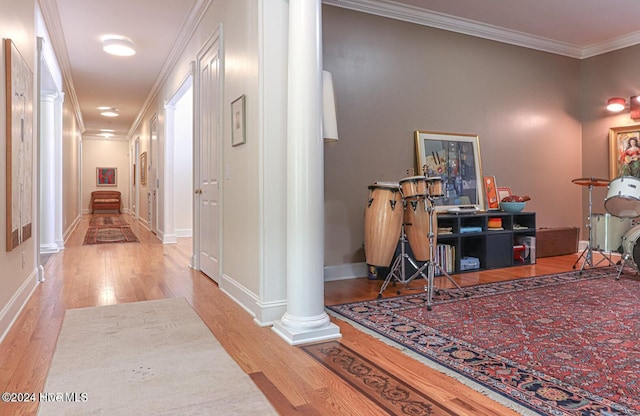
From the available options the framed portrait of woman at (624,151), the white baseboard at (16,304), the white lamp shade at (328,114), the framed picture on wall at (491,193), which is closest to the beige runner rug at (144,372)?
the white baseboard at (16,304)

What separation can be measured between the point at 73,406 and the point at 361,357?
125 centimetres

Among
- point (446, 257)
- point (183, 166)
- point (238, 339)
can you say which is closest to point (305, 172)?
point (238, 339)

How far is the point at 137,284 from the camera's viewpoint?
151 inches

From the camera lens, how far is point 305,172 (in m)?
2.43

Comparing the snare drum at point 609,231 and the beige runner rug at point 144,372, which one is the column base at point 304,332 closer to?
the beige runner rug at point 144,372

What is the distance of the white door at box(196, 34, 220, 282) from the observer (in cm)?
391

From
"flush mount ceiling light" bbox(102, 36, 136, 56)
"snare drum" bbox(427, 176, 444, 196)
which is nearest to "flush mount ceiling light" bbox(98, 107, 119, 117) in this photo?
"flush mount ceiling light" bbox(102, 36, 136, 56)

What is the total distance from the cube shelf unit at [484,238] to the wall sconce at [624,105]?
186cm

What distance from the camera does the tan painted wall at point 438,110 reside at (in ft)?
14.0

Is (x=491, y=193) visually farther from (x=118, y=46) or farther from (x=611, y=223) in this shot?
(x=118, y=46)

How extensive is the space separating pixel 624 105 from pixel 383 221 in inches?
160

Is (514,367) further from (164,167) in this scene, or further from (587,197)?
(164,167)

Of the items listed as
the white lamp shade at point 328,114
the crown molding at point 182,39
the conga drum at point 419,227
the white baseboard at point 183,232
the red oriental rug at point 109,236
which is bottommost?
the red oriental rug at point 109,236

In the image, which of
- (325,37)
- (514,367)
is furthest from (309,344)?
(325,37)
